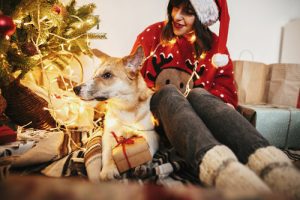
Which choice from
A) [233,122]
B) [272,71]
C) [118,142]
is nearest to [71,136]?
[118,142]

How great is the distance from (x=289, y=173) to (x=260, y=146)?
14cm

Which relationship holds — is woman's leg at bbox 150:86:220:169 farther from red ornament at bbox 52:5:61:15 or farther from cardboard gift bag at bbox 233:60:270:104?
cardboard gift bag at bbox 233:60:270:104

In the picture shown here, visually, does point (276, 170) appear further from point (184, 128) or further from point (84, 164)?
point (84, 164)

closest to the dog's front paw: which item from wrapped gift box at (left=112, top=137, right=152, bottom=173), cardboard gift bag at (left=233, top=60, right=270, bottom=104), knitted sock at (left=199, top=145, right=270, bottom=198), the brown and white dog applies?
A: wrapped gift box at (left=112, top=137, right=152, bottom=173)

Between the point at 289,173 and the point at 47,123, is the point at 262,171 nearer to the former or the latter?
the point at 289,173

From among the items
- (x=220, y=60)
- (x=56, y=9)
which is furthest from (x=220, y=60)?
(x=56, y=9)

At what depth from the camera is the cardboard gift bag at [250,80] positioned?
177 centimetres

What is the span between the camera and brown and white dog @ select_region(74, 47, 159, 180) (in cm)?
118

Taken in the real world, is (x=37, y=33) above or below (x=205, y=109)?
above

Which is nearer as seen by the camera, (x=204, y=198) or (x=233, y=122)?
(x=204, y=198)

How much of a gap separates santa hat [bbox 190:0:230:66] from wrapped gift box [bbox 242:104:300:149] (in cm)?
45

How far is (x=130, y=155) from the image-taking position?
96cm

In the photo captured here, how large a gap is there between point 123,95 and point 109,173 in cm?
46

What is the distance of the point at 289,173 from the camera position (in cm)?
61
